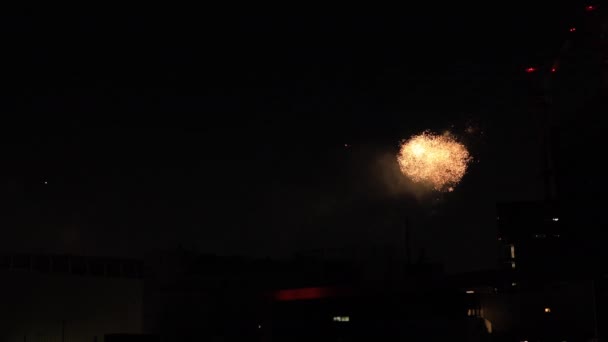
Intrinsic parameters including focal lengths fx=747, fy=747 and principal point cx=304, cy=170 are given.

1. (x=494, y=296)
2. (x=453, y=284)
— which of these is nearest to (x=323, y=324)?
(x=453, y=284)

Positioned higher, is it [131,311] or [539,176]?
[539,176]

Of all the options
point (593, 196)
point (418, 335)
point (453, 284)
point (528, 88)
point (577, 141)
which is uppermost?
point (528, 88)

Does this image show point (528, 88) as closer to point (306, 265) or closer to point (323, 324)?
point (306, 265)

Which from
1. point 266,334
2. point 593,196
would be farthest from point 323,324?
point 593,196

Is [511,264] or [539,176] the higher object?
[539,176]

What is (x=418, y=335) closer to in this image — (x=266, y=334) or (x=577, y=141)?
(x=266, y=334)

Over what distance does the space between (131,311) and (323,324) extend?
12.2m

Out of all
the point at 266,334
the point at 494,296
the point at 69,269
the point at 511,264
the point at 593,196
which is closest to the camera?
the point at 266,334

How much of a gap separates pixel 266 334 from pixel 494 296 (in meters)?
23.9

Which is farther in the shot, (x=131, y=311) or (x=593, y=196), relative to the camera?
(x=593, y=196)

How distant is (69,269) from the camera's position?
5609 centimetres

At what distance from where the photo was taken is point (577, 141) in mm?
104812

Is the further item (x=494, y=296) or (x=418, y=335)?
(x=494, y=296)

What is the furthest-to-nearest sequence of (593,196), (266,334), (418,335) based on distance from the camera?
(593,196) < (418,335) < (266,334)
